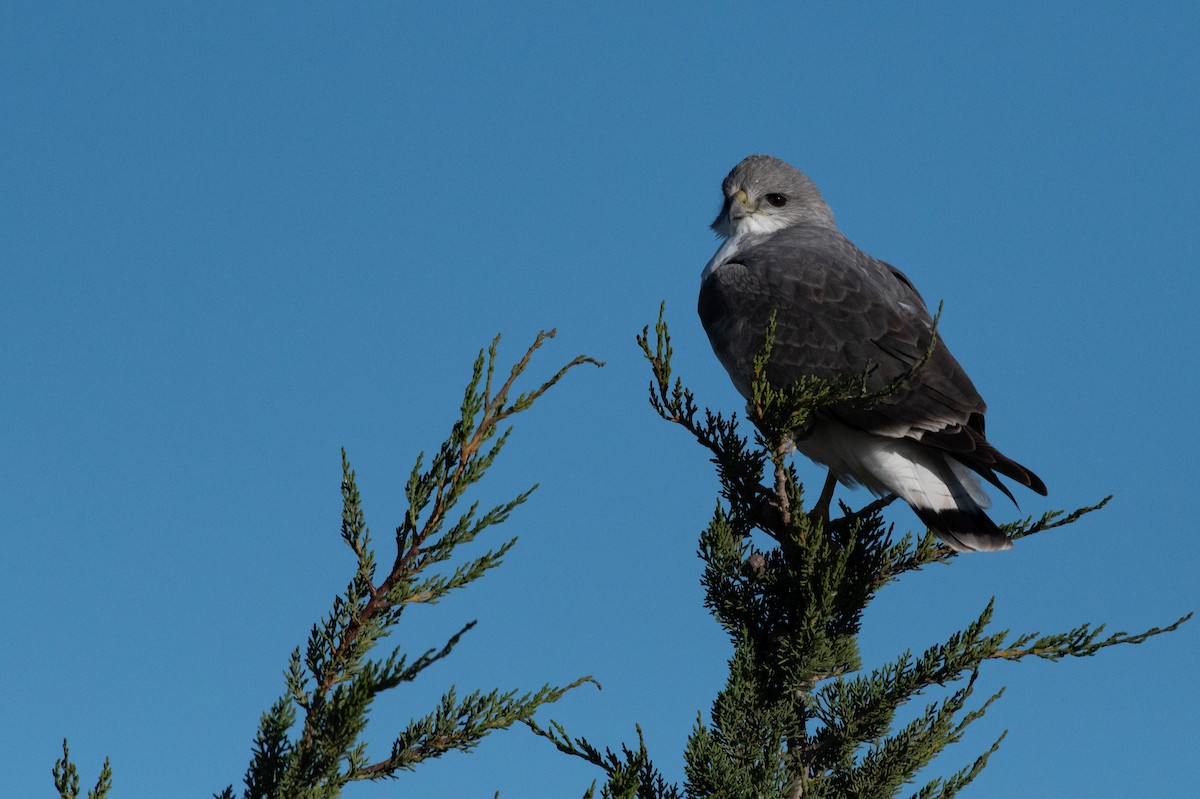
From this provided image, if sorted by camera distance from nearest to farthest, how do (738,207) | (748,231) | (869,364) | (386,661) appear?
(386,661) → (869,364) → (748,231) → (738,207)

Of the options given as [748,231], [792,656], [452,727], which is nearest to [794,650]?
[792,656]

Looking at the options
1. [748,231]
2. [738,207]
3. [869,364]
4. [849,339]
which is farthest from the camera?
[738,207]

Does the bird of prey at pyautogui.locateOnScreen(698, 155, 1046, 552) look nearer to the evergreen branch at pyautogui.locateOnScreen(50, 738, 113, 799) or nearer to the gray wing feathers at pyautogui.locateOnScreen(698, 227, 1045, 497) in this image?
the gray wing feathers at pyautogui.locateOnScreen(698, 227, 1045, 497)

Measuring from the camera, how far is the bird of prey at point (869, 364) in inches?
207

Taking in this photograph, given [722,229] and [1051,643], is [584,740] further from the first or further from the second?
[722,229]

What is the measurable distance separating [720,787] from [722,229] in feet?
17.1

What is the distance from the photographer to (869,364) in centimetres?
480

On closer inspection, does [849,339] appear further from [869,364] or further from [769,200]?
[769,200]

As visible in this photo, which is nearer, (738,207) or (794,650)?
(794,650)

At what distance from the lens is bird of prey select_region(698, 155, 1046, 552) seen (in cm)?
527

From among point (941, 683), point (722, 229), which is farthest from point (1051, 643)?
point (722, 229)

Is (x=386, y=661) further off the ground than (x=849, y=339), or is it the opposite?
(x=849, y=339)

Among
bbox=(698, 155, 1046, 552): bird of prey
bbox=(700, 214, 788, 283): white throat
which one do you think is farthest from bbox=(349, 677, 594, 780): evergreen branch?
bbox=(700, 214, 788, 283): white throat

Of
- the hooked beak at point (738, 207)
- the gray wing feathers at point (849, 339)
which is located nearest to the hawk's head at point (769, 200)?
the hooked beak at point (738, 207)
